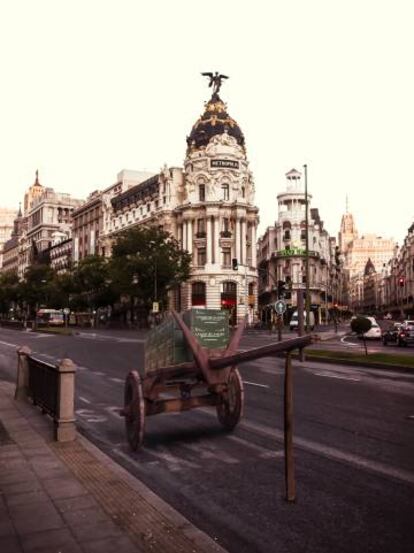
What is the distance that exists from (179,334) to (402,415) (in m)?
5.30

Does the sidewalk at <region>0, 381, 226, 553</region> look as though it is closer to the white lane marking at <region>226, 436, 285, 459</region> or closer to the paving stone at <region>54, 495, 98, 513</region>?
the paving stone at <region>54, 495, 98, 513</region>

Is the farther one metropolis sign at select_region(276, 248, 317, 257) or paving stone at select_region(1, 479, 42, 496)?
metropolis sign at select_region(276, 248, 317, 257)

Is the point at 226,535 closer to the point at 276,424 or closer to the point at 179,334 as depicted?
the point at 179,334

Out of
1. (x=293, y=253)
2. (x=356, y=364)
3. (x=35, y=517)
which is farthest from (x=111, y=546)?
(x=293, y=253)

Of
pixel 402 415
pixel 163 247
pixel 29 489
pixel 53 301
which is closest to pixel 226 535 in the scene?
pixel 29 489

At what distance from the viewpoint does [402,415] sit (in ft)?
36.9

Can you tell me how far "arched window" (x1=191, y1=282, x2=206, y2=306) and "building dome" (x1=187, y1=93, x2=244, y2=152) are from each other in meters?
21.1

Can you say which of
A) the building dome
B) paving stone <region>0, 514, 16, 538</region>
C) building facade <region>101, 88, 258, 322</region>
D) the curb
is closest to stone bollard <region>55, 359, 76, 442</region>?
paving stone <region>0, 514, 16, 538</region>

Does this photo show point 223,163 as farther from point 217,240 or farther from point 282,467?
point 282,467

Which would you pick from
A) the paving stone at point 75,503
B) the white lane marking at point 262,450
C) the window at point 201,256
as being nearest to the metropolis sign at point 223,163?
the window at point 201,256

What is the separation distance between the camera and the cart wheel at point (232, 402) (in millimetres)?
9570

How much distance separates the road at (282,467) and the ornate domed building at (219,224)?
6263 centimetres

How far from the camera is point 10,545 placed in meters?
4.95

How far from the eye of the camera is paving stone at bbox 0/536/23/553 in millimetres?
4844
